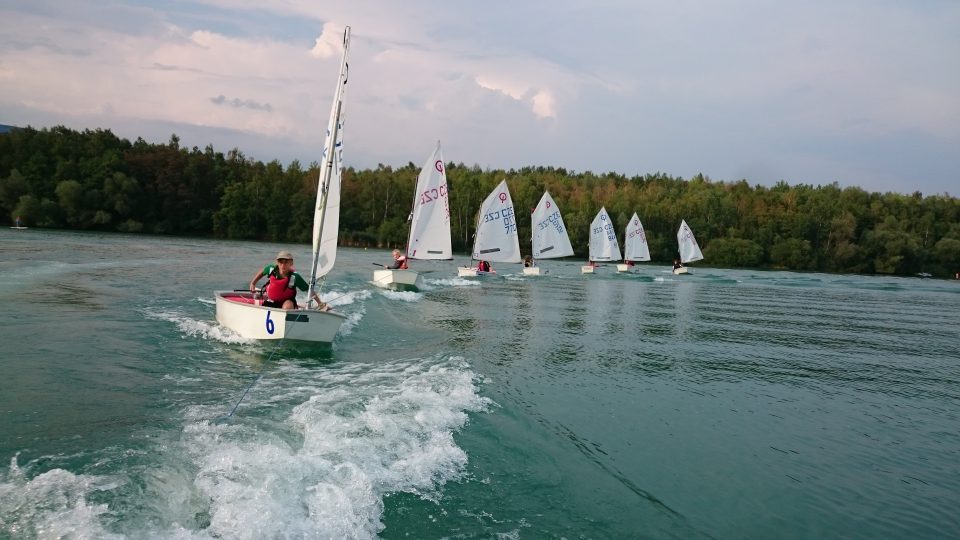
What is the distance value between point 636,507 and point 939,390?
1108 centimetres

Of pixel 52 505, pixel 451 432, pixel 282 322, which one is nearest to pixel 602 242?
pixel 282 322

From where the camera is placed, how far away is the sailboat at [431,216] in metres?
31.2

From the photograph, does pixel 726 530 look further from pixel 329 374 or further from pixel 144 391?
pixel 144 391

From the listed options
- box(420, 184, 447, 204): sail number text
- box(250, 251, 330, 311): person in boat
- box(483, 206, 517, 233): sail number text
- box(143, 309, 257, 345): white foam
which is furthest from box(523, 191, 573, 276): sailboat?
box(250, 251, 330, 311): person in boat

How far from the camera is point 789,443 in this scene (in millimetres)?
9586

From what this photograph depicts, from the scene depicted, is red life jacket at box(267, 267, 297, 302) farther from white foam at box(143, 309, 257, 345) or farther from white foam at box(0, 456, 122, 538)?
white foam at box(0, 456, 122, 538)

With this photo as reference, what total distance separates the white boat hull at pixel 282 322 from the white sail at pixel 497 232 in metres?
24.9

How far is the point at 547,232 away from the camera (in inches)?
1810

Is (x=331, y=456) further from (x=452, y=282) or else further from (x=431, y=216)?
(x=452, y=282)

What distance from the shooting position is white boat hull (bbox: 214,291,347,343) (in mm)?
12578

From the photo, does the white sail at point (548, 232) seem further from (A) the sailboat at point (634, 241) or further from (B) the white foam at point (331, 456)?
(B) the white foam at point (331, 456)

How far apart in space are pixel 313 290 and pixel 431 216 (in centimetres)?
1890

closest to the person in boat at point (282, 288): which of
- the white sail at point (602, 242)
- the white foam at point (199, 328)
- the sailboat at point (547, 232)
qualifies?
the white foam at point (199, 328)

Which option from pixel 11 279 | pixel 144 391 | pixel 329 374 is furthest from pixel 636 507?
pixel 11 279
